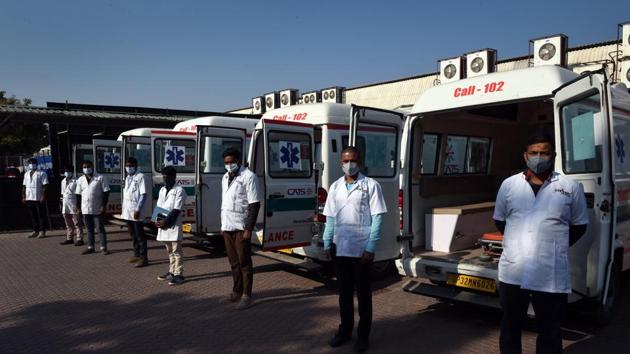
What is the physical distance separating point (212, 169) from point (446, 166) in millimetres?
4357

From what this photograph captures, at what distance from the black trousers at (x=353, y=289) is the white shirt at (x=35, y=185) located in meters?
9.91

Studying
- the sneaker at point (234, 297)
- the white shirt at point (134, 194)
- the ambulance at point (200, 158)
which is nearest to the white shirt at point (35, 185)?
the ambulance at point (200, 158)

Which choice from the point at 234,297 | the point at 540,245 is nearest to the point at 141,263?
the point at 234,297

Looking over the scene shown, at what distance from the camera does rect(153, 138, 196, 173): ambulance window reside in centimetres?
1036

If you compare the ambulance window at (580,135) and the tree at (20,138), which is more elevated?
the tree at (20,138)

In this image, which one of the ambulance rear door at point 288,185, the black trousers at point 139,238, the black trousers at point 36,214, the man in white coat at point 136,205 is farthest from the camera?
the black trousers at point 36,214

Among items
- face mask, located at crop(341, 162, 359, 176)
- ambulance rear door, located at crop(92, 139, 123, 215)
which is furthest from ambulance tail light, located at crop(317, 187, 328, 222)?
ambulance rear door, located at crop(92, 139, 123, 215)

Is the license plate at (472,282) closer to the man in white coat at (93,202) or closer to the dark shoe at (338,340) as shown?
the dark shoe at (338,340)

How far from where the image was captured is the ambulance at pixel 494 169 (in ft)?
14.5

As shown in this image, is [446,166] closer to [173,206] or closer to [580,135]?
[580,135]

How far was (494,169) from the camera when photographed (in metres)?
8.34

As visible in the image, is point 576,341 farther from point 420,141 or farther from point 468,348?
point 420,141

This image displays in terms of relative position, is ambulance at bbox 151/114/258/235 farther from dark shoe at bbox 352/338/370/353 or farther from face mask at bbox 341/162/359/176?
dark shoe at bbox 352/338/370/353

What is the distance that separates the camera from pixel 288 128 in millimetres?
6914
